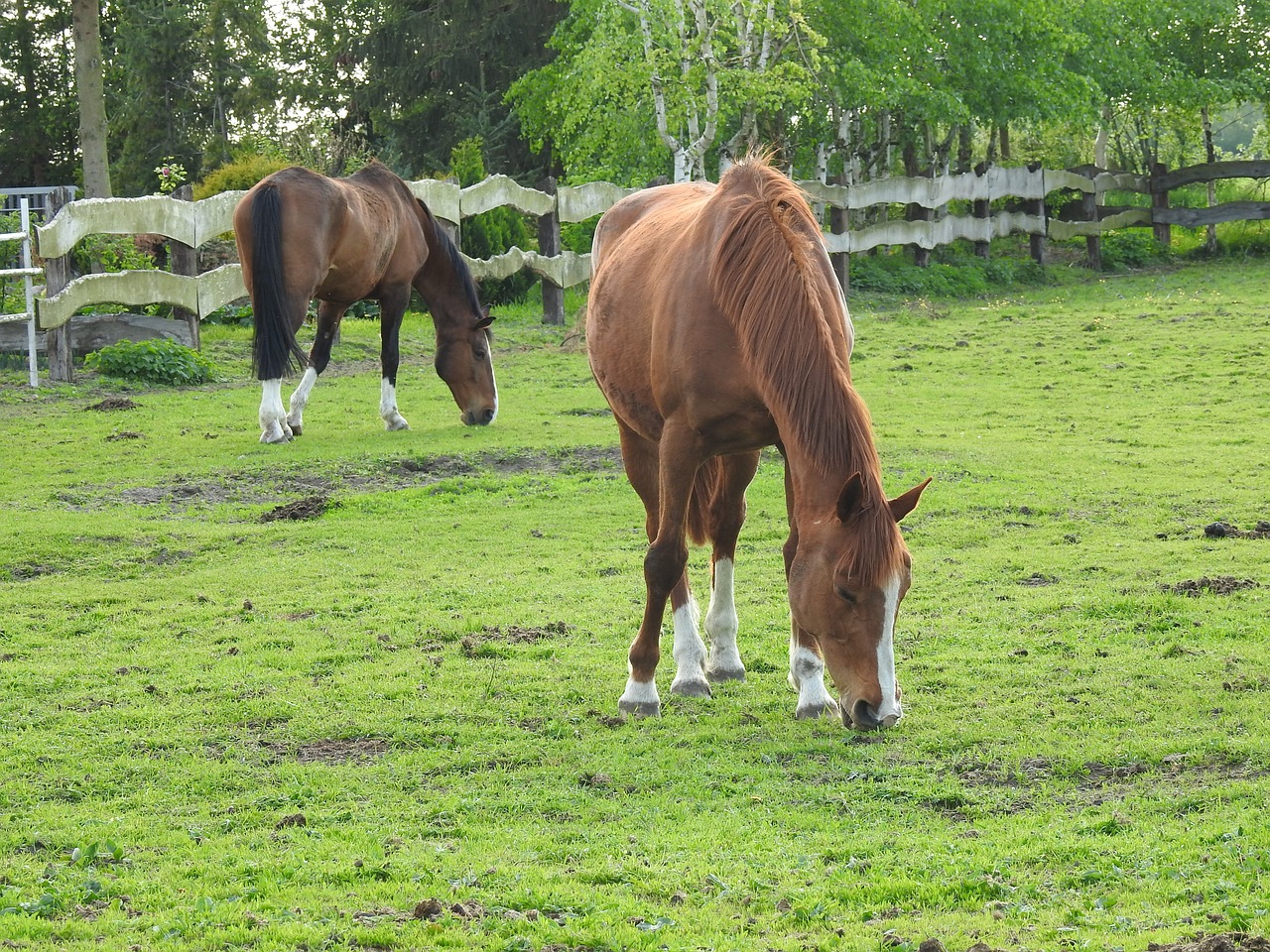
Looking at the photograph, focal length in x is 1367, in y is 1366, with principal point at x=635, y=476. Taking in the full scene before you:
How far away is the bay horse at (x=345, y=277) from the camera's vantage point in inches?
398

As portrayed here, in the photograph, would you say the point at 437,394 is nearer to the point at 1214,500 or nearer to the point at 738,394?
the point at 1214,500

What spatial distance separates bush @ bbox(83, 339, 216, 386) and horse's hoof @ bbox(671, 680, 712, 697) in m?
8.84

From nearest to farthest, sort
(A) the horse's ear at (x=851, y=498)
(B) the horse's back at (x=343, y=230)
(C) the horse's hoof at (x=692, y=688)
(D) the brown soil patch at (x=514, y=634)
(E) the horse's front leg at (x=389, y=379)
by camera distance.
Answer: (A) the horse's ear at (x=851, y=498) < (C) the horse's hoof at (x=692, y=688) < (D) the brown soil patch at (x=514, y=634) < (B) the horse's back at (x=343, y=230) < (E) the horse's front leg at (x=389, y=379)

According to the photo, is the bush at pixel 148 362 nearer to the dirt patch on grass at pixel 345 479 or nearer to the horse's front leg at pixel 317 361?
the horse's front leg at pixel 317 361

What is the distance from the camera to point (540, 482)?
9266mm

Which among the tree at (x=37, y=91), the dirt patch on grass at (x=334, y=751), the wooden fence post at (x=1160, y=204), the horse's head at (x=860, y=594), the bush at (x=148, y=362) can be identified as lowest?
the dirt patch on grass at (x=334, y=751)

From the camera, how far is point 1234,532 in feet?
23.5

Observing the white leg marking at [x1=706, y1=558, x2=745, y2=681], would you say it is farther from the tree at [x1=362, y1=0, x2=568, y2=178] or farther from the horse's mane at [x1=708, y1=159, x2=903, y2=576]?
the tree at [x1=362, y1=0, x2=568, y2=178]

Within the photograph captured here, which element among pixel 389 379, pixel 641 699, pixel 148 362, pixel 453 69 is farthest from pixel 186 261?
pixel 453 69

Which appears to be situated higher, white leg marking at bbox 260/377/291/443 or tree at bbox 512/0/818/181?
tree at bbox 512/0/818/181

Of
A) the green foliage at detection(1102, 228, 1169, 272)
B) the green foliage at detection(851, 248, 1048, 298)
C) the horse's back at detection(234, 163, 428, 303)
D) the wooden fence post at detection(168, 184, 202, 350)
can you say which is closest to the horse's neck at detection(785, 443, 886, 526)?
the horse's back at detection(234, 163, 428, 303)

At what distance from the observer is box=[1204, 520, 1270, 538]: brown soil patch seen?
710 cm

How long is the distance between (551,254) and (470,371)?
6.12 metres

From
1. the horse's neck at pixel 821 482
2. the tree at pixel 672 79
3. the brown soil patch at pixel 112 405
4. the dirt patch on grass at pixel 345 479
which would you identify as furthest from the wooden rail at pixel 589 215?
the dirt patch on grass at pixel 345 479
